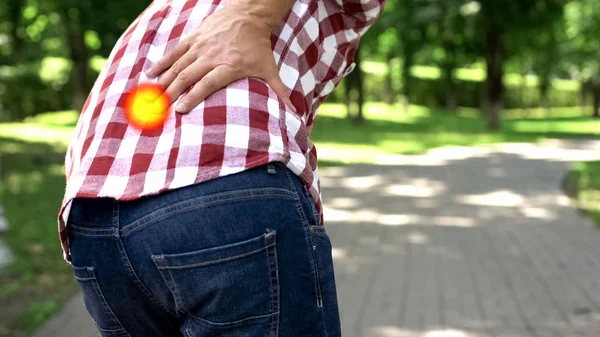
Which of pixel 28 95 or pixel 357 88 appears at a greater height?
pixel 357 88

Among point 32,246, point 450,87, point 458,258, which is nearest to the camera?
point 458,258

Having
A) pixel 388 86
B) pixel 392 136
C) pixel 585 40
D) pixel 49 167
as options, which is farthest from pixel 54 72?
pixel 585 40

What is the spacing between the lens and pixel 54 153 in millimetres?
17578

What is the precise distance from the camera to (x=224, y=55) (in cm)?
124

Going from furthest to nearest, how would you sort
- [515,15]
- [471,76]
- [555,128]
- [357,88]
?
[471,76] → [555,128] → [357,88] → [515,15]

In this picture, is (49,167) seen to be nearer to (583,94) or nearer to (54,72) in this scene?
(54,72)

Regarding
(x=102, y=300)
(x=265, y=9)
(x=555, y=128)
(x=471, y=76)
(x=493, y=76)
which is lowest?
(x=471, y=76)

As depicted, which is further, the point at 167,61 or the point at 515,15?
the point at 515,15

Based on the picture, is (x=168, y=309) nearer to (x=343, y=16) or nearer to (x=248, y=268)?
(x=248, y=268)

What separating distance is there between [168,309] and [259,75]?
1.24 feet

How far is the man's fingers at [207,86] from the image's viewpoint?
3.90 feet

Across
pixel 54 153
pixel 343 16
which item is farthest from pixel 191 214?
pixel 54 153

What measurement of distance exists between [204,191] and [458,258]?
6.40 m

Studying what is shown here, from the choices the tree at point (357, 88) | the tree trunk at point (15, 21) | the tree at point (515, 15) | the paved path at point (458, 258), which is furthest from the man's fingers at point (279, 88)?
the tree at point (357, 88)
